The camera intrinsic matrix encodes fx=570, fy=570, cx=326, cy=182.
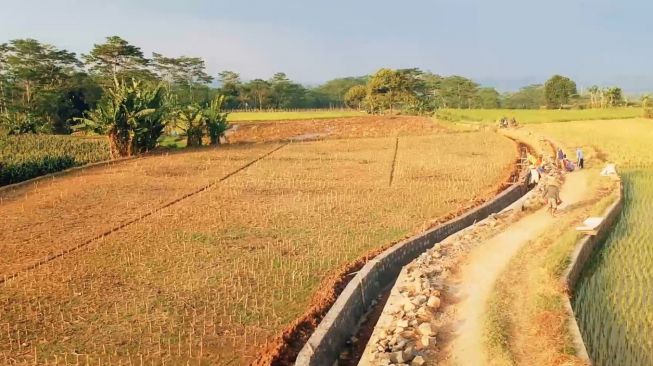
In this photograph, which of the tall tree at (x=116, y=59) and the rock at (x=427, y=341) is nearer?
the rock at (x=427, y=341)

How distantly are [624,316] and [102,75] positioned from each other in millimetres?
50662

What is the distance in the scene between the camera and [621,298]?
27.6 feet

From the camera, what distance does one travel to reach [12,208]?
47.0ft

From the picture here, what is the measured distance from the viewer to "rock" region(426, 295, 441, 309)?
298 inches

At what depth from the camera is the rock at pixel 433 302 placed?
7.56m

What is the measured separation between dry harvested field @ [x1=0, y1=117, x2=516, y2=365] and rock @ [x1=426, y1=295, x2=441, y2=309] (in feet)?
5.61

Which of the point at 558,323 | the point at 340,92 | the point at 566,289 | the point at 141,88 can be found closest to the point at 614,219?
the point at 566,289

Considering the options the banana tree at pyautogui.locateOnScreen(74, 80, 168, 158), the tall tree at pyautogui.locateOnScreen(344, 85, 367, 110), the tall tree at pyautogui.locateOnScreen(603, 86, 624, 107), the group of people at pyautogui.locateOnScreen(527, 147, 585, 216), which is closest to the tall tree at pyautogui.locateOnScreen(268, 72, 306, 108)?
the tall tree at pyautogui.locateOnScreen(344, 85, 367, 110)

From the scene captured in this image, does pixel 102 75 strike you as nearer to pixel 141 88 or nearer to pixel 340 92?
pixel 141 88

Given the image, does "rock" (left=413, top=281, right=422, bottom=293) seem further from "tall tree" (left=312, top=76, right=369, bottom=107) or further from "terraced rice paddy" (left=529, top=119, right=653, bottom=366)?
"tall tree" (left=312, top=76, right=369, bottom=107)

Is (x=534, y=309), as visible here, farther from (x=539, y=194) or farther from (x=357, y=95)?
(x=357, y=95)

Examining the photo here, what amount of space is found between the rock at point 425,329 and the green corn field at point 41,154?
55.4ft

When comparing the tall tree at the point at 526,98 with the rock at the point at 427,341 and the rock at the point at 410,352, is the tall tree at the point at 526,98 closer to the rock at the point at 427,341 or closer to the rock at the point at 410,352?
the rock at the point at 427,341

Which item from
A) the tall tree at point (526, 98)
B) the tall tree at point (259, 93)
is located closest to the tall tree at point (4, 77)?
the tall tree at point (259, 93)
